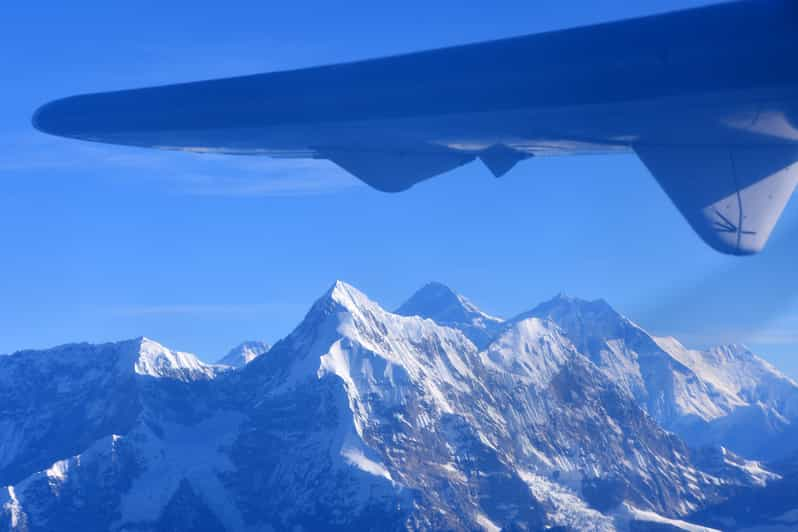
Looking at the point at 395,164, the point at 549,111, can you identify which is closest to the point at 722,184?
the point at 549,111

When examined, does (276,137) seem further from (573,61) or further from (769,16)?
(769,16)

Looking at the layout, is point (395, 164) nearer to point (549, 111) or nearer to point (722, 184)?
point (549, 111)

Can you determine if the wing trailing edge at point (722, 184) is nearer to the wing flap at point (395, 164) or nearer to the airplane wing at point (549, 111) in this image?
the airplane wing at point (549, 111)

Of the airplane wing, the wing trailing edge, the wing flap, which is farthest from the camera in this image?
the wing flap

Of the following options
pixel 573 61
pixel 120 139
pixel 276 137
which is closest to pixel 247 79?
pixel 276 137

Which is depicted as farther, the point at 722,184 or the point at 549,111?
the point at 722,184

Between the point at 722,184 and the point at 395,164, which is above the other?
the point at 395,164

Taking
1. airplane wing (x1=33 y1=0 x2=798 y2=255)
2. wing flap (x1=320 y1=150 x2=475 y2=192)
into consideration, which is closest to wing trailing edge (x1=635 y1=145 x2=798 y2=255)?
airplane wing (x1=33 y1=0 x2=798 y2=255)

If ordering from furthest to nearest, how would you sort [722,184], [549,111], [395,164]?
[395,164] < [722,184] < [549,111]

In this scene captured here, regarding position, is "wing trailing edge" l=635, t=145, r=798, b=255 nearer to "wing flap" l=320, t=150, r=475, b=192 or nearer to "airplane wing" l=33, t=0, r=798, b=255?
"airplane wing" l=33, t=0, r=798, b=255
